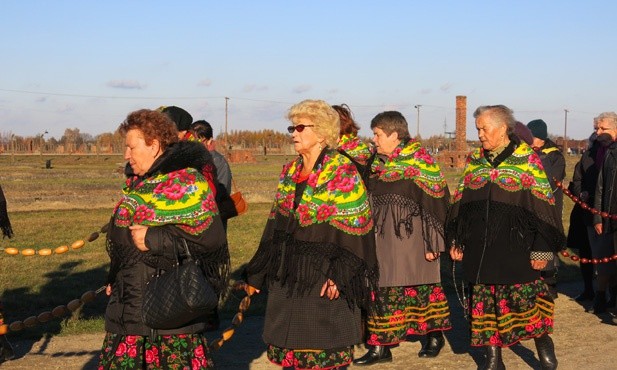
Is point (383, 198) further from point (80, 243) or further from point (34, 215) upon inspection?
point (34, 215)

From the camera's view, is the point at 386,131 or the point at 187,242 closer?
the point at 187,242

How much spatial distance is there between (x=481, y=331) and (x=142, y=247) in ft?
11.0

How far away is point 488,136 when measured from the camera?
7.08 m

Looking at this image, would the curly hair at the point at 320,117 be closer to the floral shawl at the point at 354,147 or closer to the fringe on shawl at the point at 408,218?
the floral shawl at the point at 354,147

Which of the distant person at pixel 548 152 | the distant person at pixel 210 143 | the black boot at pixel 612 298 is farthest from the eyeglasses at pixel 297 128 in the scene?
the black boot at pixel 612 298

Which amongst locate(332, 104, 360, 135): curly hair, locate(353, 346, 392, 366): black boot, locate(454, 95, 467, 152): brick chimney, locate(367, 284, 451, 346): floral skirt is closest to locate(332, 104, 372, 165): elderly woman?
locate(332, 104, 360, 135): curly hair

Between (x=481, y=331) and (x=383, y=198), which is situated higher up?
(x=383, y=198)

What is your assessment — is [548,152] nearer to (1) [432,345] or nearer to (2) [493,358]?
(1) [432,345]

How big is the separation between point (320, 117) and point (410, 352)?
3351mm

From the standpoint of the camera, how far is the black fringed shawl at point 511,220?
6.97 meters

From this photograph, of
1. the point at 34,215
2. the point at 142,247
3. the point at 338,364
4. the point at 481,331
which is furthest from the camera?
the point at 34,215

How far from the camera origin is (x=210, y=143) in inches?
309

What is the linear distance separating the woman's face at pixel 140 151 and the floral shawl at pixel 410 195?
312 cm

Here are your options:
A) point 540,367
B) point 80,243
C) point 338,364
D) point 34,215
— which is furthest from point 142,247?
point 34,215
